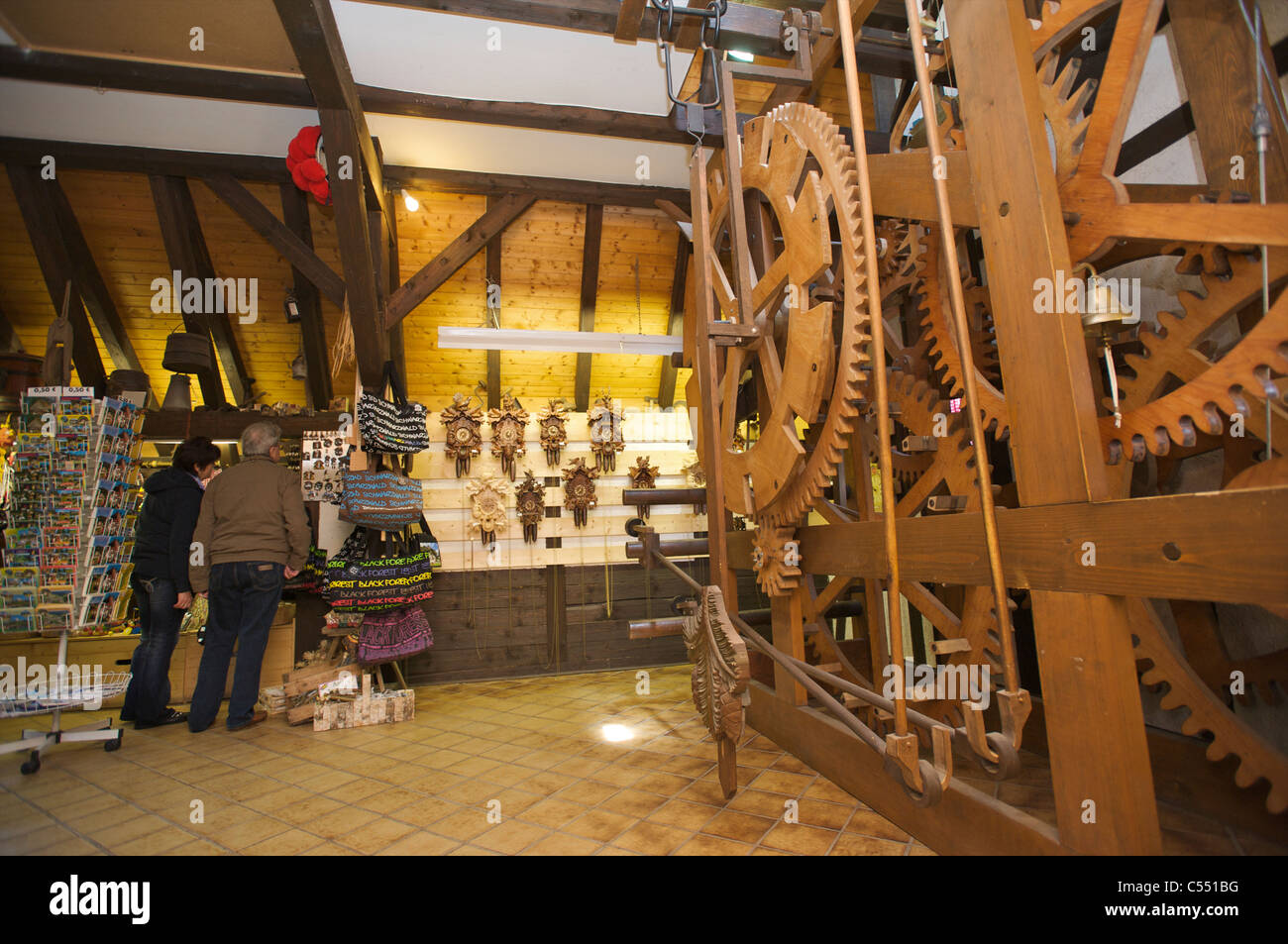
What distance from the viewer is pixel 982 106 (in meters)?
1.75

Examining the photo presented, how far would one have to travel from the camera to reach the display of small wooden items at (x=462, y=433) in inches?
229

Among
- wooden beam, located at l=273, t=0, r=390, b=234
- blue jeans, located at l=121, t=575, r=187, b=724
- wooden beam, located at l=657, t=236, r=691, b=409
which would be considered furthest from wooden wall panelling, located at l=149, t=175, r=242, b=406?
wooden beam, located at l=657, t=236, r=691, b=409

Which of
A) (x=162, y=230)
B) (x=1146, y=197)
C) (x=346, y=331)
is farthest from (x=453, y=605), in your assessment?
(x=1146, y=197)

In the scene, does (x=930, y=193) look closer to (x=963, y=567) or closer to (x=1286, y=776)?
(x=963, y=567)

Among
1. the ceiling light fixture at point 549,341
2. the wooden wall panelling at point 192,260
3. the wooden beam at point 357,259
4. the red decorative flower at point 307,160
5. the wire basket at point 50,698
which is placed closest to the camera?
the wire basket at point 50,698

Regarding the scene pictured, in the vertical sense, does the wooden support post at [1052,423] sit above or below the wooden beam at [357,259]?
below

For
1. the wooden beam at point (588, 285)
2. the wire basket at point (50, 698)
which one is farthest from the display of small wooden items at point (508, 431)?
the wire basket at point (50, 698)

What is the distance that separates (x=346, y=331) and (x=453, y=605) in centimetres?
254

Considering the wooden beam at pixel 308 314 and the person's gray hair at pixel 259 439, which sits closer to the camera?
the person's gray hair at pixel 259 439

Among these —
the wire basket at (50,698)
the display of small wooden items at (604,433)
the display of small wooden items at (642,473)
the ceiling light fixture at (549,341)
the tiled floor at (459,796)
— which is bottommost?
the tiled floor at (459,796)

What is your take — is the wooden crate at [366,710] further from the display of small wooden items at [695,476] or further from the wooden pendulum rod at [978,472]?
the wooden pendulum rod at [978,472]

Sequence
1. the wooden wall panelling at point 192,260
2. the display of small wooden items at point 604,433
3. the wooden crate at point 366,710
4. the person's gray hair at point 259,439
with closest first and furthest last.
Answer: the wooden crate at point 366,710 → the person's gray hair at point 259,439 → the wooden wall panelling at point 192,260 → the display of small wooden items at point 604,433

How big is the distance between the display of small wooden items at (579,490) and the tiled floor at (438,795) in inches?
92.2

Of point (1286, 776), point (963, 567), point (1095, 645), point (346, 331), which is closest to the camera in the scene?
point (1095, 645)
